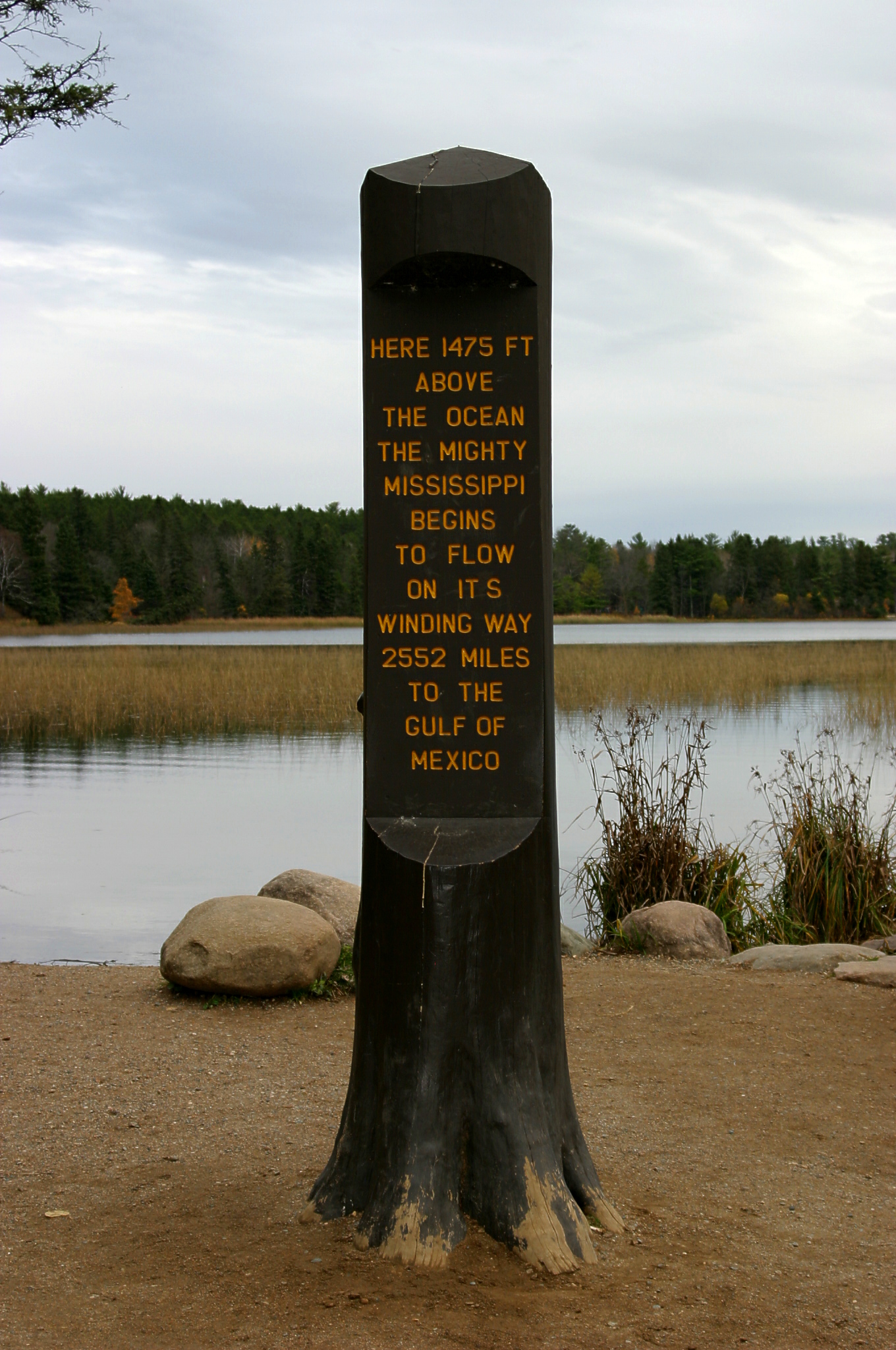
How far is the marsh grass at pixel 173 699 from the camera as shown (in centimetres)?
2264

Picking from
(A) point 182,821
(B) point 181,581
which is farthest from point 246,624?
(A) point 182,821

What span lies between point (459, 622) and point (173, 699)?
22552 millimetres

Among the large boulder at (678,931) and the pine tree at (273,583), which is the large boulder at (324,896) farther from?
the pine tree at (273,583)

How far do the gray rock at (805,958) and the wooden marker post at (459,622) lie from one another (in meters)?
4.19

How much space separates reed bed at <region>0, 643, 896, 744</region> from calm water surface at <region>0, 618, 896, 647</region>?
508 inches

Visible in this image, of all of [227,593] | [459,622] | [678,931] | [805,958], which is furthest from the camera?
[227,593]

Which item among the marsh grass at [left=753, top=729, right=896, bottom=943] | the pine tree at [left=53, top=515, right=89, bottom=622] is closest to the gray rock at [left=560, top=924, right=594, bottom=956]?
the marsh grass at [left=753, top=729, right=896, bottom=943]

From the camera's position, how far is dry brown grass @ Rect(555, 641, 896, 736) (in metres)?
23.3

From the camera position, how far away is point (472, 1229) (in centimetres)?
387

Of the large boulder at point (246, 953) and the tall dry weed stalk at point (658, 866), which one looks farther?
the tall dry weed stalk at point (658, 866)

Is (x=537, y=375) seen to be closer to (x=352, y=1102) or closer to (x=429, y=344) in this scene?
(x=429, y=344)

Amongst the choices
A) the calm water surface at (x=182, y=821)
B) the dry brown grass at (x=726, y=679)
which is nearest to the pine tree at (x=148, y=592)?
the dry brown grass at (x=726, y=679)

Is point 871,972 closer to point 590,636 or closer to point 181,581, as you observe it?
point 590,636

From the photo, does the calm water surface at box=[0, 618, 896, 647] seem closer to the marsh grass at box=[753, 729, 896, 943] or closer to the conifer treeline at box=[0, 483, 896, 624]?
the conifer treeline at box=[0, 483, 896, 624]
